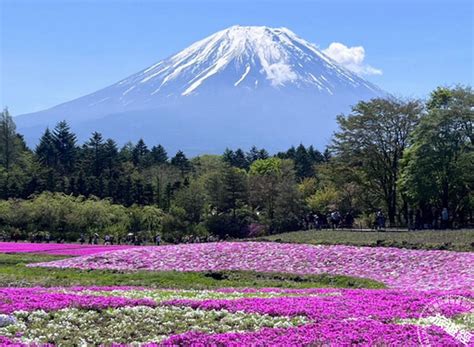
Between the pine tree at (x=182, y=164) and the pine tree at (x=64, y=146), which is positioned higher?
the pine tree at (x=64, y=146)

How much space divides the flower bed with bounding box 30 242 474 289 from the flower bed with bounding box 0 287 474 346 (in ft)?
31.3

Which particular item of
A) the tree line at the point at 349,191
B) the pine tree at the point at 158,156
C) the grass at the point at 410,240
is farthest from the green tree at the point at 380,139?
the pine tree at the point at 158,156

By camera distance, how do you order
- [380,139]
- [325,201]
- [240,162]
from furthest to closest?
1. [240,162]
2. [325,201]
3. [380,139]

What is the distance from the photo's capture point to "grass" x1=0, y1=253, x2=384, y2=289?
22891 millimetres

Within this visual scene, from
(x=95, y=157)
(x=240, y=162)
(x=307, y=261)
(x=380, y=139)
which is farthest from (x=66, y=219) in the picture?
(x=240, y=162)

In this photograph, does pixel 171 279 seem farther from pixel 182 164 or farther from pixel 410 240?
pixel 182 164

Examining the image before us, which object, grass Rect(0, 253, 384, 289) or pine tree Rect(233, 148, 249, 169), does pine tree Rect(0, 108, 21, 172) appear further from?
grass Rect(0, 253, 384, 289)

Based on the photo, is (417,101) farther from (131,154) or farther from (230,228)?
(131,154)

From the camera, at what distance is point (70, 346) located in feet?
31.2

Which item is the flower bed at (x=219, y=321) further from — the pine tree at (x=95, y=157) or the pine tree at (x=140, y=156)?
the pine tree at (x=140, y=156)

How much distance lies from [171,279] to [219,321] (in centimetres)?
1386

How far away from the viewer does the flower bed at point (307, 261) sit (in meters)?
23.7

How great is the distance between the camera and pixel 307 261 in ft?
94.2

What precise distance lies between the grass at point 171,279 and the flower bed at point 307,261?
1.15 m
